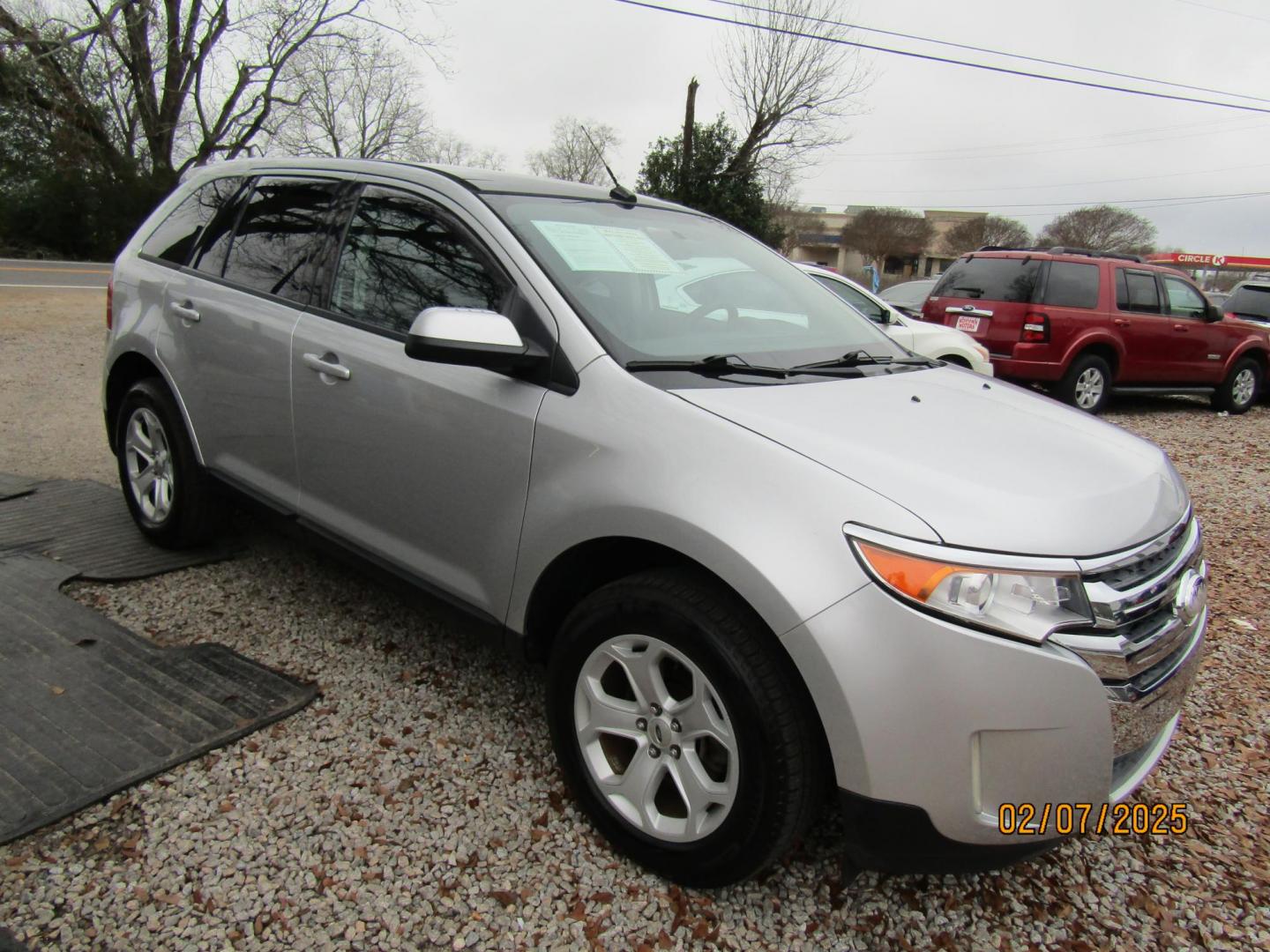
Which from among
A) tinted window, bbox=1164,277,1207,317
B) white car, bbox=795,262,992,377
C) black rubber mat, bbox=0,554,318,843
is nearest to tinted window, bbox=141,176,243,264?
black rubber mat, bbox=0,554,318,843

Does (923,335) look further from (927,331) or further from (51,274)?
(51,274)

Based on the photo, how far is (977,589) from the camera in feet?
5.45

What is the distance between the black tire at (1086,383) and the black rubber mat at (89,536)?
797 cm

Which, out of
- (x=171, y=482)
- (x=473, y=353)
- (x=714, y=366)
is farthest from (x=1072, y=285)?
(x=171, y=482)

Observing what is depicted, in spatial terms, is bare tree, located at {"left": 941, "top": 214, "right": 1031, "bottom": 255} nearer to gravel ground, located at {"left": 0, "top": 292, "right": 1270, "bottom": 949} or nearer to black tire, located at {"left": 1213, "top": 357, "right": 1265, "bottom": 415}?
black tire, located at {"left": 1213, "top": 357, "right": 1265, "bottom": 415}

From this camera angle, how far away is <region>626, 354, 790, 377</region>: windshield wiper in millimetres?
2207

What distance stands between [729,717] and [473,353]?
3.60ft

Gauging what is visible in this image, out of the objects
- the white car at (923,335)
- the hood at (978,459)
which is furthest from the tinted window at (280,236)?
the white car at (923,335)

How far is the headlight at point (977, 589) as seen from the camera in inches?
64.9

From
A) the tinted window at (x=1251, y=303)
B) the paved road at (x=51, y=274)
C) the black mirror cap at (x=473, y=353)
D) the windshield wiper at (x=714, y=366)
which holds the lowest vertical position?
the paved road at (x=51, y=274)

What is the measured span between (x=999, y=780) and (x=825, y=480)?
0.70 metres

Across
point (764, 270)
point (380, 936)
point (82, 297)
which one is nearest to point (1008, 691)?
point (380, 936)

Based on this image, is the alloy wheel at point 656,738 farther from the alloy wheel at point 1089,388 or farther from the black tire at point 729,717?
the alloy wheel at point 1089,388

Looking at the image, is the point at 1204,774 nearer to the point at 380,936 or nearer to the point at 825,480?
the point at 825,480
